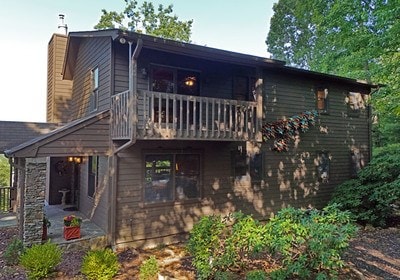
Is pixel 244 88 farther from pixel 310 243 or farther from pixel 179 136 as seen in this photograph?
pixel 310 243

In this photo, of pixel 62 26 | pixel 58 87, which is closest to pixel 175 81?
pixel 58 87

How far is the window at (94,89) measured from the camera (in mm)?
9669

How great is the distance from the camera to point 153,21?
105 feet

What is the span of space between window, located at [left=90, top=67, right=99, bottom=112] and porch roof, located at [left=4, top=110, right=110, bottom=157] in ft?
5.33

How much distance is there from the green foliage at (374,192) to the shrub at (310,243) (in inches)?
246

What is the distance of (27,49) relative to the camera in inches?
1061

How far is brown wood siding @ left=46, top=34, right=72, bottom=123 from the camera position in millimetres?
13219

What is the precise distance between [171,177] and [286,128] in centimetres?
528

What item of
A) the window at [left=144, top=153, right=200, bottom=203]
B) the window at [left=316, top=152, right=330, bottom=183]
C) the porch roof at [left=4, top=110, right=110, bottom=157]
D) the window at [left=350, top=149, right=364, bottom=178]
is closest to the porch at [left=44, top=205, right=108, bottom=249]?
the window at [left=144, top=153, right=200, bottom=203]

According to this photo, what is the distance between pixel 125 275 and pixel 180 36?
94.2ft

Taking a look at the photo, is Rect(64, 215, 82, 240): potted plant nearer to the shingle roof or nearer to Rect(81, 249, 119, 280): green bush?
Rect(81, 249, 119, 280): green bush

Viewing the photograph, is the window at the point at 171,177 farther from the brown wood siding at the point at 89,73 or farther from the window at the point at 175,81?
the brown wood siding at the point at 89,73

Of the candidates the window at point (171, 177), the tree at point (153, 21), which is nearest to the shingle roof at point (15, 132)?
the window at point (171, 177)

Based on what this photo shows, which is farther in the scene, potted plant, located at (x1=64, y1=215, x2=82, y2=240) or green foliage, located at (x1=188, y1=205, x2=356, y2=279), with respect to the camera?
potted plant, located at (x1=64, y1=215, x2=82, y2=240)
